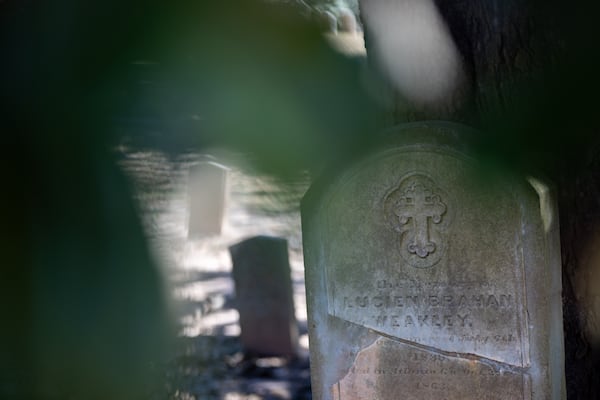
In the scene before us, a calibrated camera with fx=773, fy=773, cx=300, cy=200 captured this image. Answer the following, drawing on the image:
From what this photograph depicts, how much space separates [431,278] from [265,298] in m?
2.91

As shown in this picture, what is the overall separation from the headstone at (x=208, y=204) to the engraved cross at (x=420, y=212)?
5529 millimetres

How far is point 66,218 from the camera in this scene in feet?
5.85

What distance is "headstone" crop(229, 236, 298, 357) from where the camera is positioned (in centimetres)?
549

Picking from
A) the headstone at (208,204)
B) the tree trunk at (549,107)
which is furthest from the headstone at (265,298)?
the headstone at (208,204)

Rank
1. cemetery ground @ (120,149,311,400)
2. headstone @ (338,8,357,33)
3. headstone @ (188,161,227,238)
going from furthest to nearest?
headstone @ (188,161,227,238)
headstone @ (338,8,357,33)
cemetery ground @ (120,149,311,400)

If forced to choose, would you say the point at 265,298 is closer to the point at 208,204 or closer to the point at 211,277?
the point at 211,277

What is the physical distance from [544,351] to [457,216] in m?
0.55

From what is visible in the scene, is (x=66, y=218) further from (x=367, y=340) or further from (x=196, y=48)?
(x=367, y=340)

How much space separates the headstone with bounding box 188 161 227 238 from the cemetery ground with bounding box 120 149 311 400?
0.11 meters

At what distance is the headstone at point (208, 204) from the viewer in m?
8.26

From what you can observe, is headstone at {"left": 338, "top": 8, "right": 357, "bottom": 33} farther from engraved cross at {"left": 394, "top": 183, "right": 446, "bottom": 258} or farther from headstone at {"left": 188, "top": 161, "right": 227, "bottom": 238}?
headstone at {"left": 188, "top": 161, "right": 227, "bottom": 238}

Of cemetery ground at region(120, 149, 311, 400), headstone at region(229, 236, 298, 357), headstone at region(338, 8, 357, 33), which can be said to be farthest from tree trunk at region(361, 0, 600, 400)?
headstone at region(229, 236, 298, 357)

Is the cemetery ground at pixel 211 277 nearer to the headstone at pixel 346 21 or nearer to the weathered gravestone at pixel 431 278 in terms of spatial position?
the weathered gravestone at pixel 431 278

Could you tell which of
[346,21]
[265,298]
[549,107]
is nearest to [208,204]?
[265,298]
